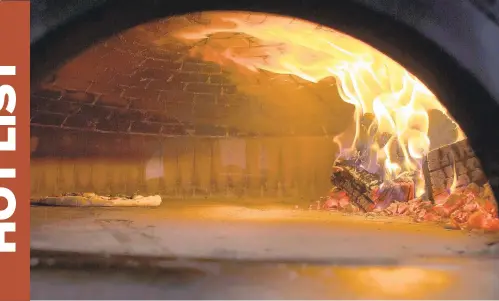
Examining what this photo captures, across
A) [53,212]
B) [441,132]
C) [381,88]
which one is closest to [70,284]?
[53,212]

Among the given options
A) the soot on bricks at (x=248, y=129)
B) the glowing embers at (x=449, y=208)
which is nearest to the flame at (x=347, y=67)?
the soot on bricks at (x=248, y=129)

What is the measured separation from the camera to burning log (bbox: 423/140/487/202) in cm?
171

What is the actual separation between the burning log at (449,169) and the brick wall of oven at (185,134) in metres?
0.41

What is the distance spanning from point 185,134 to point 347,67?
83cm

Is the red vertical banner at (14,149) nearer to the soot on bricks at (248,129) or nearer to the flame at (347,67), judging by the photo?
the soot on bricks at (248,129)

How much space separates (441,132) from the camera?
1731 mm

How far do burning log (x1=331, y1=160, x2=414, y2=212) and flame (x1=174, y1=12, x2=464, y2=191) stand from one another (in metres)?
0.05

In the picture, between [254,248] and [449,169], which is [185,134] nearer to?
[254,248]

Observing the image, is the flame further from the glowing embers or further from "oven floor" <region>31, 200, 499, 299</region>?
"oven floor" <region>31, 200, 499, 299</region>

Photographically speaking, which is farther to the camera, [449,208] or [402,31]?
[449,208]

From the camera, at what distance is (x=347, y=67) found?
164cm

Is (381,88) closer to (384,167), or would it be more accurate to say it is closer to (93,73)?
(384,167)

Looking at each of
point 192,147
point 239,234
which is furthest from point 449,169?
point 192,147

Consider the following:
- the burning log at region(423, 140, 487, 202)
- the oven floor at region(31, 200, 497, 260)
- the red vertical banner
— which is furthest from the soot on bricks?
the red vertical banner
